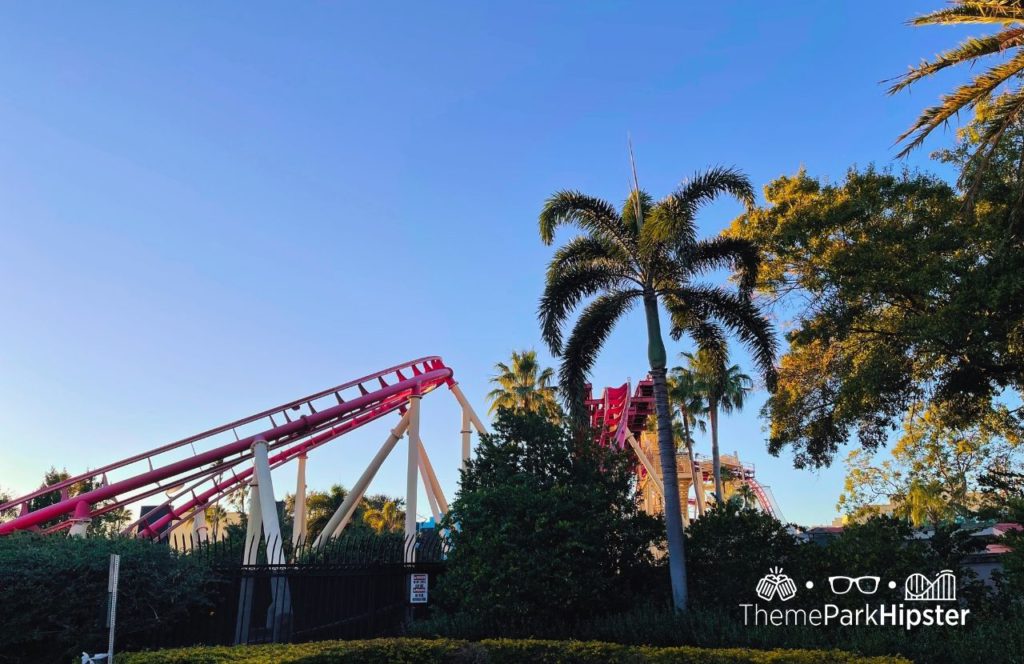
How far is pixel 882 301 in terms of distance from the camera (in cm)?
1927

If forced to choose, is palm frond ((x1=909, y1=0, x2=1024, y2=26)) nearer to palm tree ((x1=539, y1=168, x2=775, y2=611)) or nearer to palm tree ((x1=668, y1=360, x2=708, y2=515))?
palm tree ((x1=539, y1=168, x2=775, y2=611))

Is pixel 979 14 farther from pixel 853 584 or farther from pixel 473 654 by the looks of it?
pixel 473 654

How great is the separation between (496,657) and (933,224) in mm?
14877

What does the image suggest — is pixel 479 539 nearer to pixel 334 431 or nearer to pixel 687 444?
pixel 334 431

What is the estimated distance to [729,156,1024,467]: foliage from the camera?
1572 cm

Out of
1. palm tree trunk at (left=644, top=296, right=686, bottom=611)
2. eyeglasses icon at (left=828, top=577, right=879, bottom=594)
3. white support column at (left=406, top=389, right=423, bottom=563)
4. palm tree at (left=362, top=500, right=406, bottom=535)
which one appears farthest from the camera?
palm tree at (left=362, top=500, right=406, bottom=535)

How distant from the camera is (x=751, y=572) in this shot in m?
14.8

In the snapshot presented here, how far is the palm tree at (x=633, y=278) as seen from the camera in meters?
17.2

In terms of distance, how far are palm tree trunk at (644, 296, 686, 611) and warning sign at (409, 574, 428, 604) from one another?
5.51 m

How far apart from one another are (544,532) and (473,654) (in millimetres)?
3737

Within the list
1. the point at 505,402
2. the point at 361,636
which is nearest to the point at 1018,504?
the point at 361,636

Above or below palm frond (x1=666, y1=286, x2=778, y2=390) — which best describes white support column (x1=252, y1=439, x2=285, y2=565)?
below

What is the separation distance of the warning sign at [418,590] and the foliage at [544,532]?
39cm

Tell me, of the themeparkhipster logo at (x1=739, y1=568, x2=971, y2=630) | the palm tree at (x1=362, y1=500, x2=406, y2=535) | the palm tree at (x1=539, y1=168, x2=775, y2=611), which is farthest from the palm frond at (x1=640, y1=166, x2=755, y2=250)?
the palm tree at (x1=362, y1=500, x2=406, y2=535)
